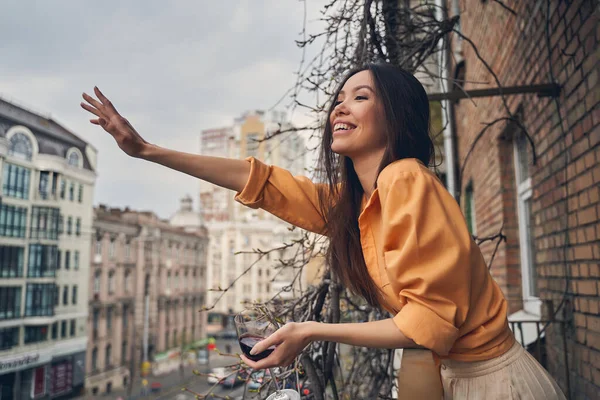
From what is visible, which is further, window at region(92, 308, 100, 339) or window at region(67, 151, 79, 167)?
window at region(92, 308, 100, 339)

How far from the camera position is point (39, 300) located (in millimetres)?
12727

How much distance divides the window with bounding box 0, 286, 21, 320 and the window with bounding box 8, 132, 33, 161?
111 inches

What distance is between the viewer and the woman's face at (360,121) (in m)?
1.26

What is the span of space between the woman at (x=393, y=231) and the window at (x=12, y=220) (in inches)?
387

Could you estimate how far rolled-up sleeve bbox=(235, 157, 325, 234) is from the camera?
1.46m

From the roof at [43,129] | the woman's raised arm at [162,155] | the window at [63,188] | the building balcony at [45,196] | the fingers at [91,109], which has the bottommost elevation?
the woman's raised arm at [162,155]

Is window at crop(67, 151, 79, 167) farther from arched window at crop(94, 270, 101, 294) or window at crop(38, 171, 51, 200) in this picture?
arched window at crop(94, 270, 101, 294)

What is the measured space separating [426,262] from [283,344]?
335mm

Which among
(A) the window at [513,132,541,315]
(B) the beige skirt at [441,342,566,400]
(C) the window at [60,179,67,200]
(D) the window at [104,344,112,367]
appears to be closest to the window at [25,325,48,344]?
(C) the window at [60,179,67,200]

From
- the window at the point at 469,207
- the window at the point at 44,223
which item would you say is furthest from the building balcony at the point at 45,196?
the window at the point at 469,207

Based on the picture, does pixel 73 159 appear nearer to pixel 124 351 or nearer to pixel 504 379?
pixel 504 379

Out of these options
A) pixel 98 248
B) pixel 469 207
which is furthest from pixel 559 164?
pixel 98 248

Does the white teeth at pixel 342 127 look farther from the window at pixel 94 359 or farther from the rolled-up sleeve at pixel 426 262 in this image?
the window at pixel 94 359

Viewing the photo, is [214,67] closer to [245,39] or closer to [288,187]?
[245,39]
